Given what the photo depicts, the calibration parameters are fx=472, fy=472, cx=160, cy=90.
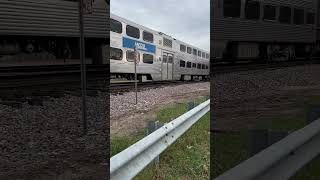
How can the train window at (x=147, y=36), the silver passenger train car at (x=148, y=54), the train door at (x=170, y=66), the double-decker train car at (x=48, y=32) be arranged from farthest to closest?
1. the train door at (x=170, y=66)
2. the train window at (x=147, y=36)
3. the silver passenger train car at (x=148, y=54)
4. the double-decker train car at (x=48, y=32)

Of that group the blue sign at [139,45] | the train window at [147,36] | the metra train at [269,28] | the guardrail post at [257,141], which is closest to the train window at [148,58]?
the blue sign at [139,45]

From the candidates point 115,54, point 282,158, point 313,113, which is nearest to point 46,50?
point 282,158

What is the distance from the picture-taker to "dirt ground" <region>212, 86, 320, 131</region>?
772 centimetres

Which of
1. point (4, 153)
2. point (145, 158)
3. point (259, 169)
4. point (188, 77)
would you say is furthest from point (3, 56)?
point (188, 77)

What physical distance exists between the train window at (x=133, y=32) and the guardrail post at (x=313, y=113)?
1615 cm

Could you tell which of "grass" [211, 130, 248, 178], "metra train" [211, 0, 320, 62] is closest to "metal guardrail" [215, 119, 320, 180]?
"grass" [211, 130, 248, 178]

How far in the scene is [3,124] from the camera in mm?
5969

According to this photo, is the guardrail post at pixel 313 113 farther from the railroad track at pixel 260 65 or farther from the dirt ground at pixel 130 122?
the railroad track at pixel 260 65

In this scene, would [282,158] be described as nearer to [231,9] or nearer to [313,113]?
[313,113]

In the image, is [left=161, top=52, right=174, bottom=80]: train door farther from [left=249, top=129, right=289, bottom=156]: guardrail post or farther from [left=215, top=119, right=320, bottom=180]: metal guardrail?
[left=249, top=129, right=289, bottom=156]: guardrail post

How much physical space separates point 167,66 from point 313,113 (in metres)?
21.8

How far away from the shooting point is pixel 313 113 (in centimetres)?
611

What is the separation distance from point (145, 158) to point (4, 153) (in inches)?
66.7

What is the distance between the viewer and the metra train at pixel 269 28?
798 cm
